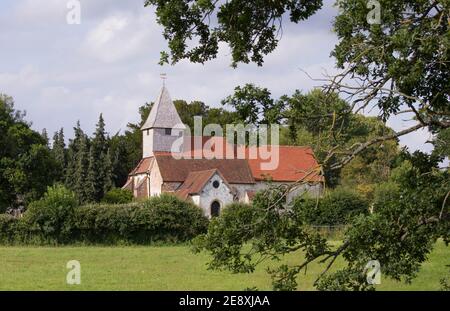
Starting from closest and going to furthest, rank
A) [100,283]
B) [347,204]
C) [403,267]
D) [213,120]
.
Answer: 1. [403,267]
2. [100,283]
3. [347,204]
4. [213,120]

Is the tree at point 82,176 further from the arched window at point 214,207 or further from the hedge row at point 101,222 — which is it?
the hedge row at point 101,222

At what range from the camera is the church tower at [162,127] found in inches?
3510

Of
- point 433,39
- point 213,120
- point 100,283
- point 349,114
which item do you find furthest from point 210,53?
point 213,120

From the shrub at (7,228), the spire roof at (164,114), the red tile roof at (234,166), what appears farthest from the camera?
the spire roof at (164,114)

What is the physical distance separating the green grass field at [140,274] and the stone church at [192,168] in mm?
33981

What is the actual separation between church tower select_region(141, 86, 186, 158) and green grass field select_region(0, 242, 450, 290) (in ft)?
172

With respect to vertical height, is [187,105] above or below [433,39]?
above

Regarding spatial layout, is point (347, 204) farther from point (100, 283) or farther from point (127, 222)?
point (100, 283)

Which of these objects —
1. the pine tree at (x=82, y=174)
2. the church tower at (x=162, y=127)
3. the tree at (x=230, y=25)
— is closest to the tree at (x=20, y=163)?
the pine tree at (x=82, y=174)

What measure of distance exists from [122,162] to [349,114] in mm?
85845

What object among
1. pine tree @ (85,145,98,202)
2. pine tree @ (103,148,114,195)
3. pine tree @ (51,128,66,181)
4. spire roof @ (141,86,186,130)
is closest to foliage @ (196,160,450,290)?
pine tree @ (85,145,98,202)

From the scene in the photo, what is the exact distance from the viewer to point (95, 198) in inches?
3319

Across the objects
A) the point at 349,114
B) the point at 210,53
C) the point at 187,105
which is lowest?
the point at 349,114

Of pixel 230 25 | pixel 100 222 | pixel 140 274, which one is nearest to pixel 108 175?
pixel 100 222
